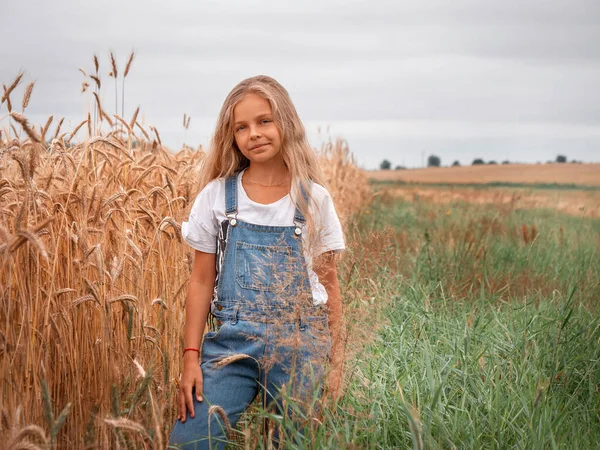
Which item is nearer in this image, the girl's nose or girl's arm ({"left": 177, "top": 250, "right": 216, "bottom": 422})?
girl's arm ({"left": 177, "top": 250, "right": 216, "bottom": 422})

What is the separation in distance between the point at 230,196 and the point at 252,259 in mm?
262

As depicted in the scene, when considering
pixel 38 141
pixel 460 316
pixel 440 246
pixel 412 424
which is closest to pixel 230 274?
pixel 38 141

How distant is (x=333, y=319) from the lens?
2.41 meters

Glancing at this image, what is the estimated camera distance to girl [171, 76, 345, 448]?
2.22 meters

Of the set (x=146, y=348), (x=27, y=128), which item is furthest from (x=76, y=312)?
(x=27, y=128)

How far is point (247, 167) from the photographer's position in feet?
8.73

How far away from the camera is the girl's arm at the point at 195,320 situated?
7.47ft

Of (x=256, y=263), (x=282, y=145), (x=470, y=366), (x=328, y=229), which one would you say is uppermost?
(x=282, y=145)

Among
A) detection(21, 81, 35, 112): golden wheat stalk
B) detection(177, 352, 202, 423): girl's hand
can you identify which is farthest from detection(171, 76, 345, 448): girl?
detection(21, 81, 35, 112): golden wheat stalk

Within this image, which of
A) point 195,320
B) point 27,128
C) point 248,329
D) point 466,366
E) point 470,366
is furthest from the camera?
point 470,366

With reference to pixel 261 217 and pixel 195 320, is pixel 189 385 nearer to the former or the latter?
pixel 195 320

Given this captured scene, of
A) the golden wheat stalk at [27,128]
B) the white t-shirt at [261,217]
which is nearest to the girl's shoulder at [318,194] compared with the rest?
the white t-shirt at [261,217]

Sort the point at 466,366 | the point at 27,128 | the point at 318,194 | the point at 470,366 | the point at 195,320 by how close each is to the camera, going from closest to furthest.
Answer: the point at 27,128, the point at 195,320, the point at 318,194, the point at 466,366, the point at 470,366

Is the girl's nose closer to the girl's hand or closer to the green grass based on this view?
the green grass
